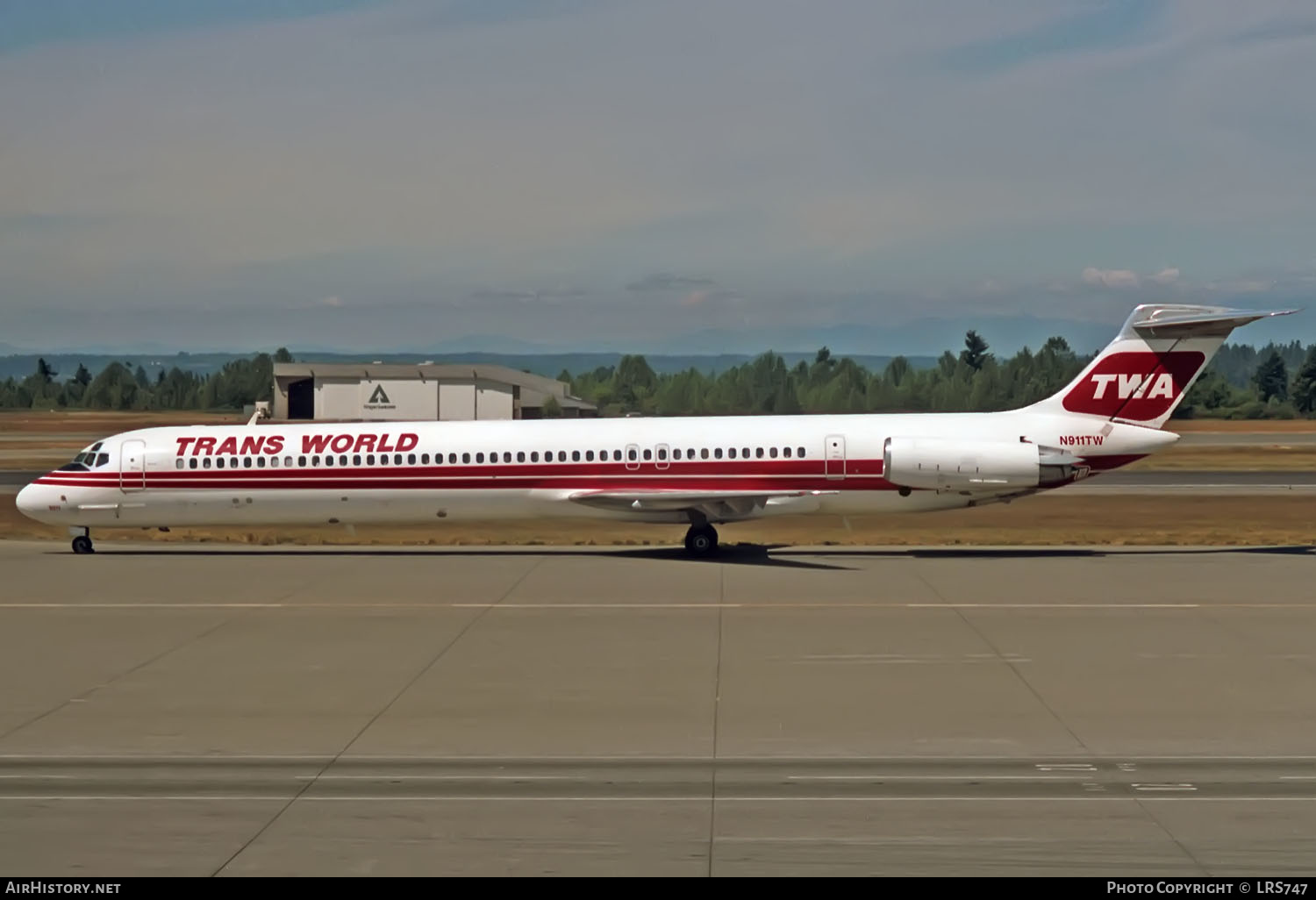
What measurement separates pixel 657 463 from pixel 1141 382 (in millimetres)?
10503

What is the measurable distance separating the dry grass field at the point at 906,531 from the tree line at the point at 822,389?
84.2 feet

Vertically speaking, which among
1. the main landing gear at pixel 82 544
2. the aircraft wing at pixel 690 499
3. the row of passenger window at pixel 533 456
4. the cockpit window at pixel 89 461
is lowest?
the main landing gear at pixel 82 544

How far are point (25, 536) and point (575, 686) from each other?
24798mm

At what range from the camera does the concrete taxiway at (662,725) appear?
1055 centimetres

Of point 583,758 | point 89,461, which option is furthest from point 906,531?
point 583,758

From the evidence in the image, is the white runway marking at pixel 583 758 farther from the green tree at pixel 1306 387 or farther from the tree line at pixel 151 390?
the tree line at pixel 151 390

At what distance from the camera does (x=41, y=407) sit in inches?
6895

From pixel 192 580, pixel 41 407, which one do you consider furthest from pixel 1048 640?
pixel 41 407

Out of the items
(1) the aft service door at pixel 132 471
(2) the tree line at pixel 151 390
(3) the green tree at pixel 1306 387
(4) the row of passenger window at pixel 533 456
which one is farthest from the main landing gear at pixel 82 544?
(3) the green tree at pixel 1306 387

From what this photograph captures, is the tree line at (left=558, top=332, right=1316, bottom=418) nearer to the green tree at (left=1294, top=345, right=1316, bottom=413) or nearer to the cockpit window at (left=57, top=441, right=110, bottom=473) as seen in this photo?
the green tree at (left=1294, top=345, right=1316, bottom=413)

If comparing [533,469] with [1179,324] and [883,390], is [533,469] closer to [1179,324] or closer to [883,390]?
[1179,324]

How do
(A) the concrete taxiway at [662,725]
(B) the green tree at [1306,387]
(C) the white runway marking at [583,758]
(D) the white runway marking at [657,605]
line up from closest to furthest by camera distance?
(A) the concrete taxiway at [662,725], (C) the white runway marking at [583,758], (D) the white runway marking at [657,605], (B) the green tree at [1306,387]

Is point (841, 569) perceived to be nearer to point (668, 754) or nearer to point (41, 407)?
point (668, 754)

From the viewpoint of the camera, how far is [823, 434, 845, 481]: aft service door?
99.7 ft
